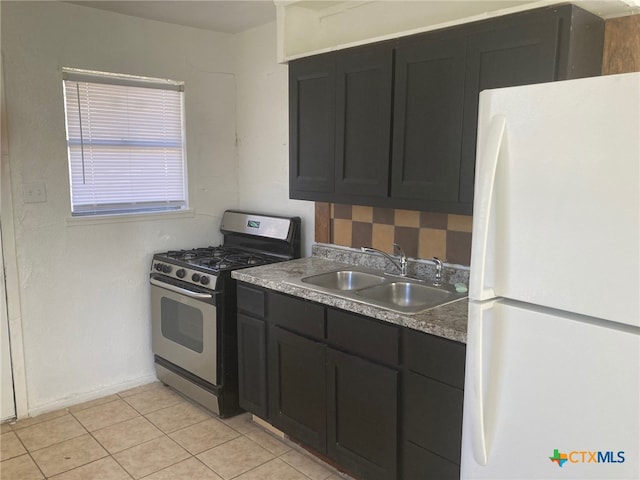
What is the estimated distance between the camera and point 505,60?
1.88 meters

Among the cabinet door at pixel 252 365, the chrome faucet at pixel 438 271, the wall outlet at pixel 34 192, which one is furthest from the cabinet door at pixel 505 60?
the wall outlet at pixel 34 192

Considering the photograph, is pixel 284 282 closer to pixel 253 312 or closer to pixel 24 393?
pixel 253 312

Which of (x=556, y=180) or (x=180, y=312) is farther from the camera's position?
(x=180, y=312)

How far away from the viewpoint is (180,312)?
320 centimetres

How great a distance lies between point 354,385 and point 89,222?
2.00m

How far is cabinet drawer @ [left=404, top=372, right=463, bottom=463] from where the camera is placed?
73.0 inches

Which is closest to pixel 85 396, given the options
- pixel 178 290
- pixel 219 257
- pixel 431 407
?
pixel 178 290

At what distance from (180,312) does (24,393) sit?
1.02 metres

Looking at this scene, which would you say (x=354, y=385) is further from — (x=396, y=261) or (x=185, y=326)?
(x=185, y=326)

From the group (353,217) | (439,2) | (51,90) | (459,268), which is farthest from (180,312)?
(439,2)

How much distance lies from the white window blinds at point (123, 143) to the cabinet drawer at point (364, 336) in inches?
71.1

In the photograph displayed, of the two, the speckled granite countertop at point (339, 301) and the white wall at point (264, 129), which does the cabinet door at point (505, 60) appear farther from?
the white wall at point (264, 129)

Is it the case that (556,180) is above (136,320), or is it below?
above

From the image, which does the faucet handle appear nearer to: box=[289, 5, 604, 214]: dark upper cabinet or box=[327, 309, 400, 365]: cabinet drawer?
box=[289, 5, 604, 214]: dark upper cabinet
